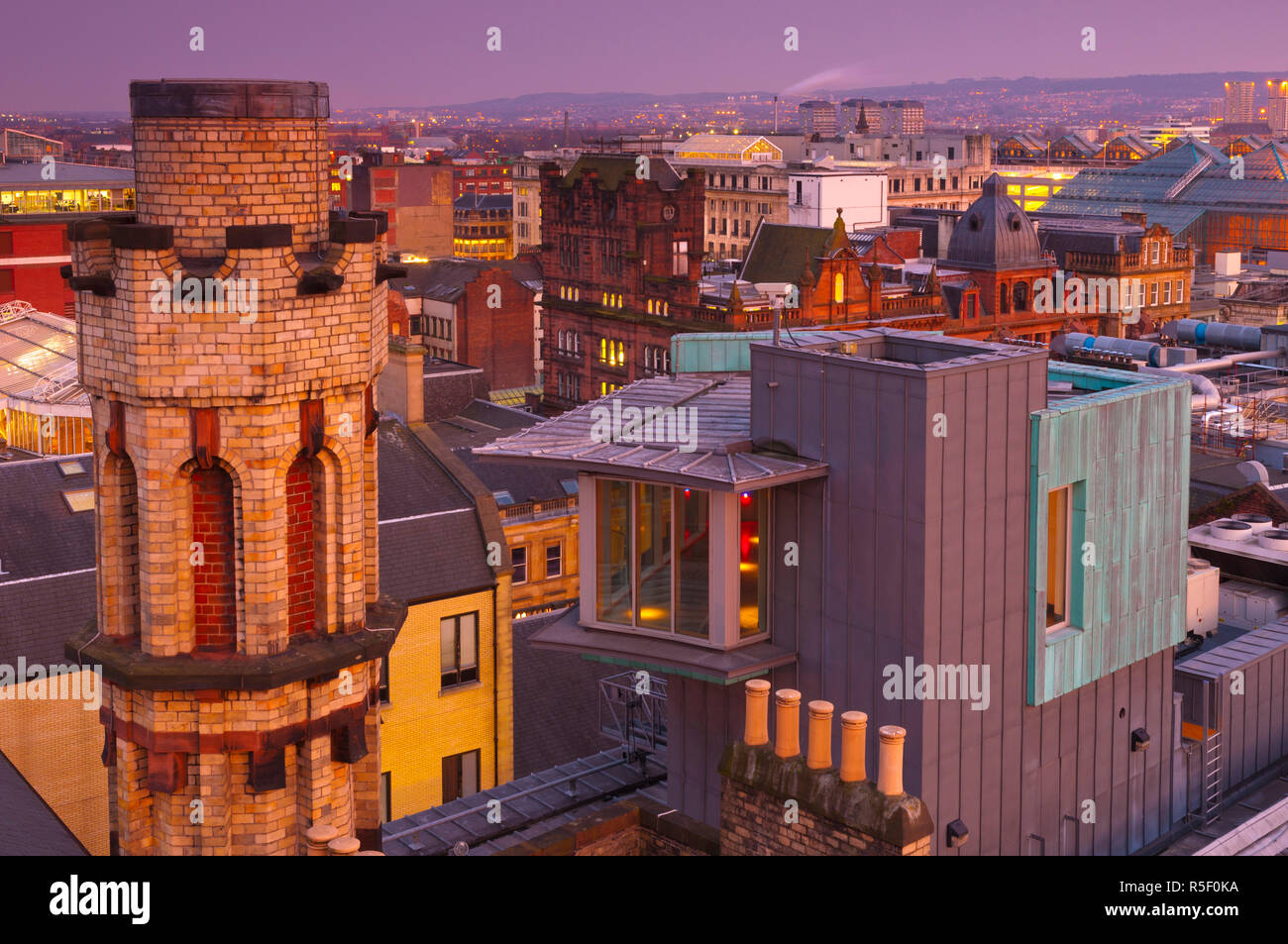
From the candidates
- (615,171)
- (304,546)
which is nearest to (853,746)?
→ (304,546)

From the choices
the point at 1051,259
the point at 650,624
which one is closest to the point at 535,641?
the point at 650,624

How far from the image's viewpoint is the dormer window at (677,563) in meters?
26.9

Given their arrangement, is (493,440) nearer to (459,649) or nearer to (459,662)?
(459,649)

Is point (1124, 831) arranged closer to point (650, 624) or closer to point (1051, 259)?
point (650, 624)

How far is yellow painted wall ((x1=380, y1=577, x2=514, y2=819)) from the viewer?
147 feet

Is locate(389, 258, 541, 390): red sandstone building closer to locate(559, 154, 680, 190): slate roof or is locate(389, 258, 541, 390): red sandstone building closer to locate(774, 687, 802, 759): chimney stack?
locate(559, 154, 680, 190): slate roof

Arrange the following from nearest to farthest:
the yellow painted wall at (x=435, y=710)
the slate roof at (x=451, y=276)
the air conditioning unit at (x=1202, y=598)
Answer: the air conditioning unit at (x=1202, y=598), the yellow painted wall at (x=435, y=710), the slate roof at (x=451, y=276)

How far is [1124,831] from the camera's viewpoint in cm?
3089

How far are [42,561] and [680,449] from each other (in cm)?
2123

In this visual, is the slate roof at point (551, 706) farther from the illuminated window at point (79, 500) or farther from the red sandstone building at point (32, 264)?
the red sandstone building at point (32, 264)

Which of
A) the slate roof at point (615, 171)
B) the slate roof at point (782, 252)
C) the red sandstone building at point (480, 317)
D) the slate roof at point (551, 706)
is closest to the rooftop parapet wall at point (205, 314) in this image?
the slate roof at point (551, 706)

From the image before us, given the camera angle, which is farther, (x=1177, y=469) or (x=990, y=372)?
(x=1177, y=469)

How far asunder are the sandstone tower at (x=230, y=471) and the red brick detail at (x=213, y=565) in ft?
0.08

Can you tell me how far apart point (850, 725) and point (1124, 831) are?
13.3 meters
